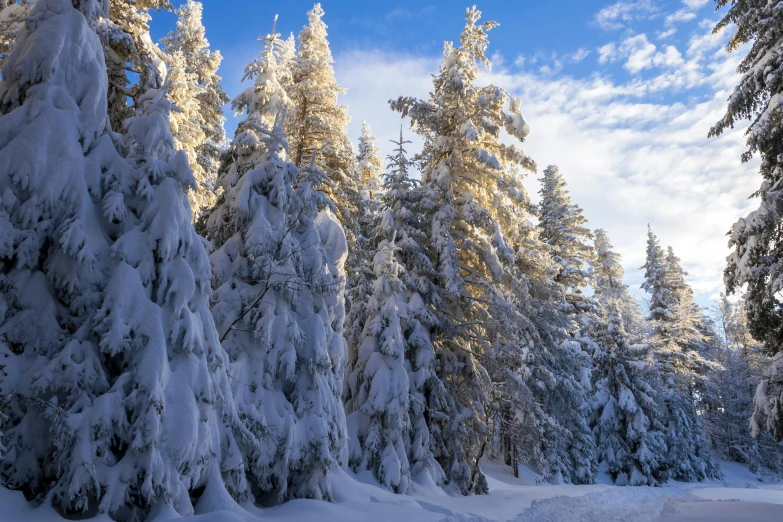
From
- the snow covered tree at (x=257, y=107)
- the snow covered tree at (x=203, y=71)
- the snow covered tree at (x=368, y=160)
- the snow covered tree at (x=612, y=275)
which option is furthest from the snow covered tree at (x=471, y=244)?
the snow covered tree at (x=612, y=275)

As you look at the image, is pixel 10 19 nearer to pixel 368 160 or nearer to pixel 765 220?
pixel 765 220

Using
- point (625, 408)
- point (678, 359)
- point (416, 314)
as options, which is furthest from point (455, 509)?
point (678, 359)

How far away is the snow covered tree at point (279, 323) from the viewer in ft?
31.1

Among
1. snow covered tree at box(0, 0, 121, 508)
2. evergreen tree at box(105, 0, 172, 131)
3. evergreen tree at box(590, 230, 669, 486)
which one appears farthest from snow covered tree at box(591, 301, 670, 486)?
snow covered tree at box(0, 0, 121, 508)

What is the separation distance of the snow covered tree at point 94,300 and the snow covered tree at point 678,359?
1307 inches

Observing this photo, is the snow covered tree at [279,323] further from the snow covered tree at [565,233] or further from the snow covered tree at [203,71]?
the snow covered tree at [565,233]

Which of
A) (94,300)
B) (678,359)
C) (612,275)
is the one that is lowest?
(94,300)

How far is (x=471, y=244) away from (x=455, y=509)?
8.33 m

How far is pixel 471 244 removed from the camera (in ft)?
55.5

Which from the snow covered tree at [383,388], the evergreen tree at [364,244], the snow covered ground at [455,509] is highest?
the evergreen tree at [364,244]

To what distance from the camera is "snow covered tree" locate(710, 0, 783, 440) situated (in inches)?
419

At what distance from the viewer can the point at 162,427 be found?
647cm

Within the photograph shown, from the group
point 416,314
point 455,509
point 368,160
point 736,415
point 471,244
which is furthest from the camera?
point 736,415

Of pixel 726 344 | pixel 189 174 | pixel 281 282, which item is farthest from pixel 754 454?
pixel 189 174
